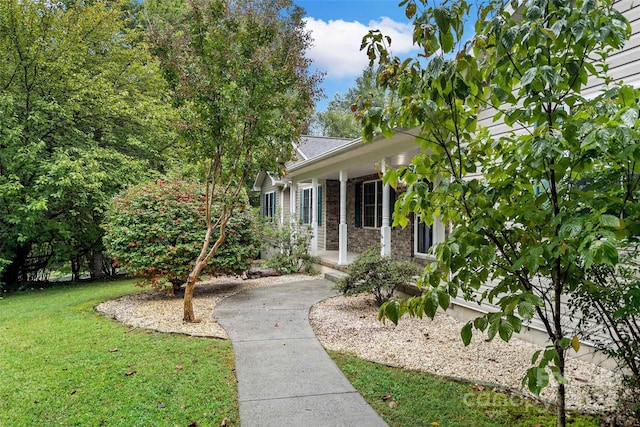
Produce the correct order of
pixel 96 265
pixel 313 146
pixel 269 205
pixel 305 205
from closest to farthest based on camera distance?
1. pixel 96 265
2. pixel 313 146
3. pixel 305 205
4. pixel 269 205

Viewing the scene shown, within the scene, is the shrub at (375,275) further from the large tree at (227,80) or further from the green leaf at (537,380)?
the green leaf at (537,380)

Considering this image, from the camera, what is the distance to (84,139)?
11867mm

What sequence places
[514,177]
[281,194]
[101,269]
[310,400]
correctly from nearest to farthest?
[514,177], [310,400], [101,269], [281,194]

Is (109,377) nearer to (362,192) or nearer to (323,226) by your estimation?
(362,192)

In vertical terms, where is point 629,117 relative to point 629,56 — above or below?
below

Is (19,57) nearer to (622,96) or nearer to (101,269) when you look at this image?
(101,269)

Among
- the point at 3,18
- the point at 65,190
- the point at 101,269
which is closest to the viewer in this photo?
the point at 3,18

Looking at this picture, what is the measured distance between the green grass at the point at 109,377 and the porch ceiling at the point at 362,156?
12.2 ft

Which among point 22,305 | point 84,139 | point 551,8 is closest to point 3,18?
point 84,139

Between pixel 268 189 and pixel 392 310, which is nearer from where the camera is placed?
pixel 392 310

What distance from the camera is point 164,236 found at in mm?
7664

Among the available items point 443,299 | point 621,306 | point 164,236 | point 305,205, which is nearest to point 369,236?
point 305,205

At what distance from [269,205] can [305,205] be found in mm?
3781

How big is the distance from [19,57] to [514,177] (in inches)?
507
